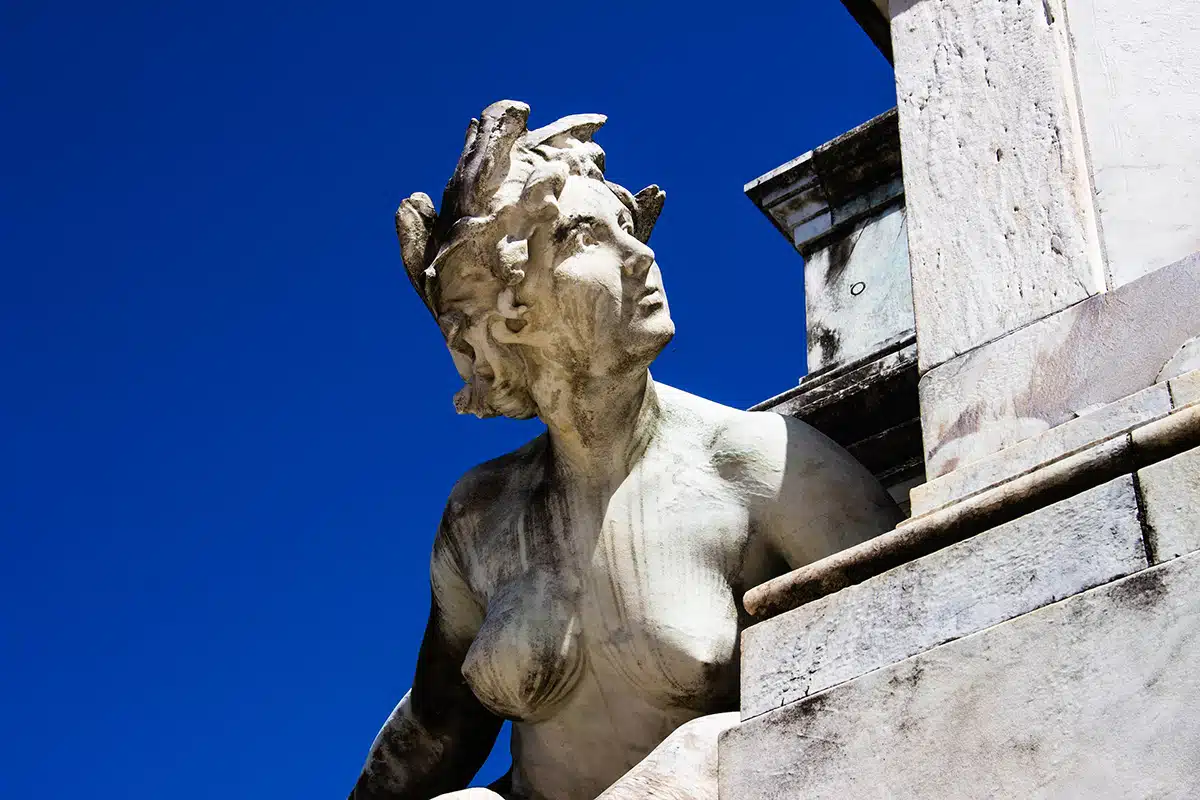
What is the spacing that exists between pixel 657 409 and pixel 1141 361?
1.52 m

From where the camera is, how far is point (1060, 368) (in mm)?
4070

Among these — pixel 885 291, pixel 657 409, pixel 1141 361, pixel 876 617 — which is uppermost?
pixel 885 291

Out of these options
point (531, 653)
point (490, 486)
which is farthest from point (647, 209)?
point (531, 653)

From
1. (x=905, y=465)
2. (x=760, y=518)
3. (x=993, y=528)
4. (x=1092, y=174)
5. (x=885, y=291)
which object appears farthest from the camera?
(x=885, y=291)

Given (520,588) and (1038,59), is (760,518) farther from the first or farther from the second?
(1038,59)

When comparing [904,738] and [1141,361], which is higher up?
[1141,361]

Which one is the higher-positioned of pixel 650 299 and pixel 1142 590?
pixel 650 299

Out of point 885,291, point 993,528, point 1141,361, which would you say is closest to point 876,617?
point 993,528

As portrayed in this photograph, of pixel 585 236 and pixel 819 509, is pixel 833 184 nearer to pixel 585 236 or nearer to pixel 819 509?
pixel 585 236

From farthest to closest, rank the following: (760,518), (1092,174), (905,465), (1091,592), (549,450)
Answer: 1. (905,465)
2. (549,450)
3. (760,518)
4. (1092,174)
5. (1091,592)

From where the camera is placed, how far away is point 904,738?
140 inches

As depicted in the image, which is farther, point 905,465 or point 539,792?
point 905,465

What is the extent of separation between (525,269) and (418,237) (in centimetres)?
41

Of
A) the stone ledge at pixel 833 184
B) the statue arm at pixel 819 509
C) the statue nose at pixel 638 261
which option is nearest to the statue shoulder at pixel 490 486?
the statue nose at pixel 638 261
